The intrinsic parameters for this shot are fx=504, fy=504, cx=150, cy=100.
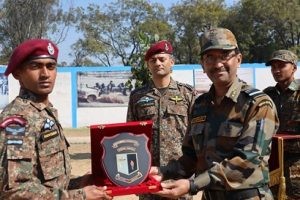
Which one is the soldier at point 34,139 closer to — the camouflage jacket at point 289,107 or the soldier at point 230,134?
→ the soldier at point 230,134

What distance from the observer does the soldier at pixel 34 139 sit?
2.33 metres

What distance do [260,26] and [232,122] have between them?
32.6m

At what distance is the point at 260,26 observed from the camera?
34.0m

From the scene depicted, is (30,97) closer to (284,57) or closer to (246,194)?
(246,194)

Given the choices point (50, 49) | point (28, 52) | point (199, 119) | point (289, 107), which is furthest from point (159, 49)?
point (28, 52)

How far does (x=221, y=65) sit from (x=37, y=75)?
93 centimetres

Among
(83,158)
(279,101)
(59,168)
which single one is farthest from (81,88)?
(59,168)

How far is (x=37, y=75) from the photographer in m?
2.53

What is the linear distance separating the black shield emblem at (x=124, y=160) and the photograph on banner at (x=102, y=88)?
15.7 m

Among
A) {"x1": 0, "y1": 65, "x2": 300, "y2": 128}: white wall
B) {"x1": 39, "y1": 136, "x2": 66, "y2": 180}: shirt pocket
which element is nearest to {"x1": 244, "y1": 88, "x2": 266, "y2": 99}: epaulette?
{"x1": 39, "y1": 136, "x2": 66, "y2": 180}: shirt pocket

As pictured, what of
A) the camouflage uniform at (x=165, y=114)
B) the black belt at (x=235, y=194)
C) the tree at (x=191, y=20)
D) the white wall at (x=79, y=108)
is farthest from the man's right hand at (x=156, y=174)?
the tree at (x=191, y=20)

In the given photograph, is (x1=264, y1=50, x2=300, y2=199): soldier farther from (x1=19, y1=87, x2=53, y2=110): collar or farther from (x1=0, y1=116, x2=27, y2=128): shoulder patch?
(x1=0, y1=116, x2=27, y2=128): shoulder patch

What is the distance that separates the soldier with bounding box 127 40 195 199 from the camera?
408 cm

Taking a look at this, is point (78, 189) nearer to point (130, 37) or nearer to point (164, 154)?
point (164, 154)
